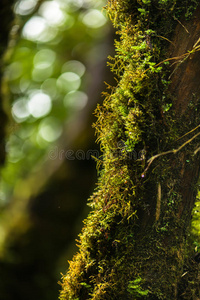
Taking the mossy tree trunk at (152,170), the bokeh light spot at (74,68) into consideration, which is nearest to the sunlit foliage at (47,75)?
the bokeh light spot at (74,68)

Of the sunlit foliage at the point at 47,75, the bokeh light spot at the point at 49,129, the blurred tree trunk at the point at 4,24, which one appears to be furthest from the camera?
the bokeh light spot at the point at 49,129

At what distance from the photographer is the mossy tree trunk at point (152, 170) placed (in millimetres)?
1226

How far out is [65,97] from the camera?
538 cm

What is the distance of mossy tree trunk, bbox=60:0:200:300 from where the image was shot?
1.23 meters

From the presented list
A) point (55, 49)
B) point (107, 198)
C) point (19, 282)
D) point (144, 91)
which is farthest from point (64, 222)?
point (55, 49)

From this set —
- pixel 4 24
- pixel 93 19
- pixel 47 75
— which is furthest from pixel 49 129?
pixel 4 24

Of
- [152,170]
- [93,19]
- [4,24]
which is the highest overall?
[93,19]

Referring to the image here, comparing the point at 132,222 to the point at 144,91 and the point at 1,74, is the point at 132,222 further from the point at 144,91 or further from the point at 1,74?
the point at 1,74

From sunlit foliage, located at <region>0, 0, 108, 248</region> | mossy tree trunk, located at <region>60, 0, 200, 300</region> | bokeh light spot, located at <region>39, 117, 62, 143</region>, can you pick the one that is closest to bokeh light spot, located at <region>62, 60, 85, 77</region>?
sunlit foliage, located at <region>0, 0, 108, 248</region>

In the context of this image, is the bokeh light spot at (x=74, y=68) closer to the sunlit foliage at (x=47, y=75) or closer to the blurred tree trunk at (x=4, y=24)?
the sunlit foliage at (x=47, y=75)

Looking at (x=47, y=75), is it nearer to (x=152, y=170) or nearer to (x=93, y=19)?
(x=93, y=19)

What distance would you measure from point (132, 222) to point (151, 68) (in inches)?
26.1

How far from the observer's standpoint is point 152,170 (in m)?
1.24

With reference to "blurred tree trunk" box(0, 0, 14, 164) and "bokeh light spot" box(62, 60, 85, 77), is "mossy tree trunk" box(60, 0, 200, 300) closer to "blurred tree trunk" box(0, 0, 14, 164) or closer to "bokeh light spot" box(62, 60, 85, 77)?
"blurred tree trunk" box(0, 0, 14, 164)
